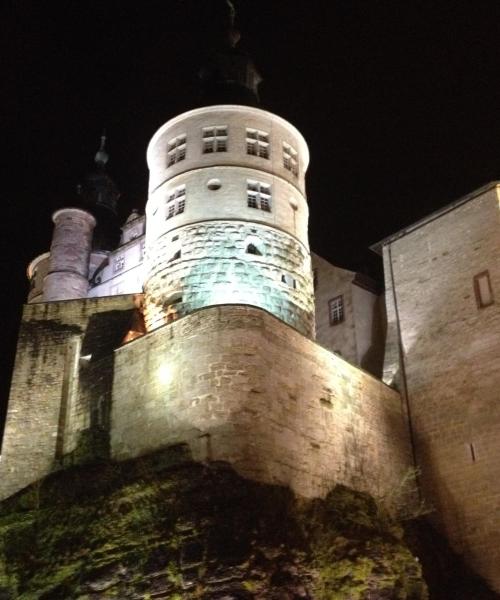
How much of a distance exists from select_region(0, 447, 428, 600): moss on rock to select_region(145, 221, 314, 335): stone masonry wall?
251 inches

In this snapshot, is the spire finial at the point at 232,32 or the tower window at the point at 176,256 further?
the spire finial at the point at 232,32

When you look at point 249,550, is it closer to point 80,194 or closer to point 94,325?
point 94,325

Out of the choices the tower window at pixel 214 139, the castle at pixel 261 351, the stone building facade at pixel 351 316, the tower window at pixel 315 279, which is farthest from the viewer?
the tower window at pixel 315 279

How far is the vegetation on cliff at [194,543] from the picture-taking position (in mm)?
17375

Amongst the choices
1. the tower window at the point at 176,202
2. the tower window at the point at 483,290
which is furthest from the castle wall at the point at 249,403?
the tower window at the point at 176,202

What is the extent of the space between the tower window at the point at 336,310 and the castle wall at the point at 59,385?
9.71 meters

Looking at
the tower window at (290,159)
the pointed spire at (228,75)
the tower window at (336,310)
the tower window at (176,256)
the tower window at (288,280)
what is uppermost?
the pointed spire at (228,75)

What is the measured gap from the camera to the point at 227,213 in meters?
26.4

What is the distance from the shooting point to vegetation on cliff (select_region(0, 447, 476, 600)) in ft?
57.0

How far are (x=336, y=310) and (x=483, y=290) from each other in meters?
7.88

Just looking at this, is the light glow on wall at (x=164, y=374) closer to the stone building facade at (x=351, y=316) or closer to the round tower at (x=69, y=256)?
the stone building facade at (x=351, y=316)

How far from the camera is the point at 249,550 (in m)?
17.5

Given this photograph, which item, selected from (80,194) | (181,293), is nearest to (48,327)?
(181,293)

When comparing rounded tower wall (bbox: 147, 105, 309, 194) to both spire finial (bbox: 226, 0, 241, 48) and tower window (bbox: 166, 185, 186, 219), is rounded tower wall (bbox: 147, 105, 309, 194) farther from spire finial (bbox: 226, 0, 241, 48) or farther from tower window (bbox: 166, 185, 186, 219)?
spire finial (bbox: 226, 0, 241, 48)
